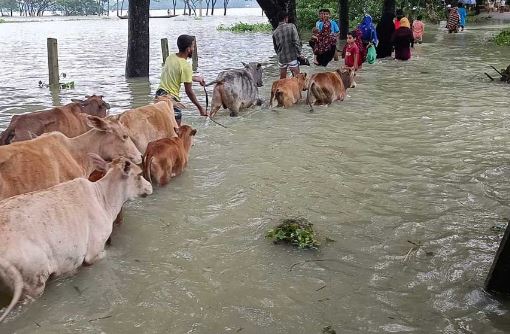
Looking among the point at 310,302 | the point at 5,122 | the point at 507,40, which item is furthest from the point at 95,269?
the point at 507,40

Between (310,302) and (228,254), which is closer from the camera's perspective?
(310,302)

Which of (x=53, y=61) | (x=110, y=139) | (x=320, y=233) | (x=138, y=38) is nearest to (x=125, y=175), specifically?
(x=110, y=139)

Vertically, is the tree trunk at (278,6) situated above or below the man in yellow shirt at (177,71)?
above

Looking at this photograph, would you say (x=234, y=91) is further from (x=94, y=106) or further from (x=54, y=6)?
(x=54, y=6)

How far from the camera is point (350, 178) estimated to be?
6648 millimetres

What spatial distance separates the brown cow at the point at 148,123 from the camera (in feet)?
22.6

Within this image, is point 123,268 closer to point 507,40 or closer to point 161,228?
point 161,228

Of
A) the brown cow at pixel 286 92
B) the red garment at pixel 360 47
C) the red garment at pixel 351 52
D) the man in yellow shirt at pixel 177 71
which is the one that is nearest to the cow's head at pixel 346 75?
the brown cow at pixel 286 92

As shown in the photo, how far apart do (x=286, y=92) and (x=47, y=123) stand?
558cm

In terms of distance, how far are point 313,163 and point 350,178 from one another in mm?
784

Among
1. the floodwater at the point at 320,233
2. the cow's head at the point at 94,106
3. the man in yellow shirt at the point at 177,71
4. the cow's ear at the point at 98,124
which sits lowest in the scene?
the floodwater at the point at 320,233

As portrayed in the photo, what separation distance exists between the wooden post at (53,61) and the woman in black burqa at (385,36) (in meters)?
11.2

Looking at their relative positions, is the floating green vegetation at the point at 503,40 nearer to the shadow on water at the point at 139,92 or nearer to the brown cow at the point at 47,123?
the shadow on water at the point at 139,92

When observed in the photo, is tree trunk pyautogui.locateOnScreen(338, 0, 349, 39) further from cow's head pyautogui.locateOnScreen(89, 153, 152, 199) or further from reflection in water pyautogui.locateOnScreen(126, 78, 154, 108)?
cow's head pyautogui.locateOnScreen(89, 153, 152, 199)
